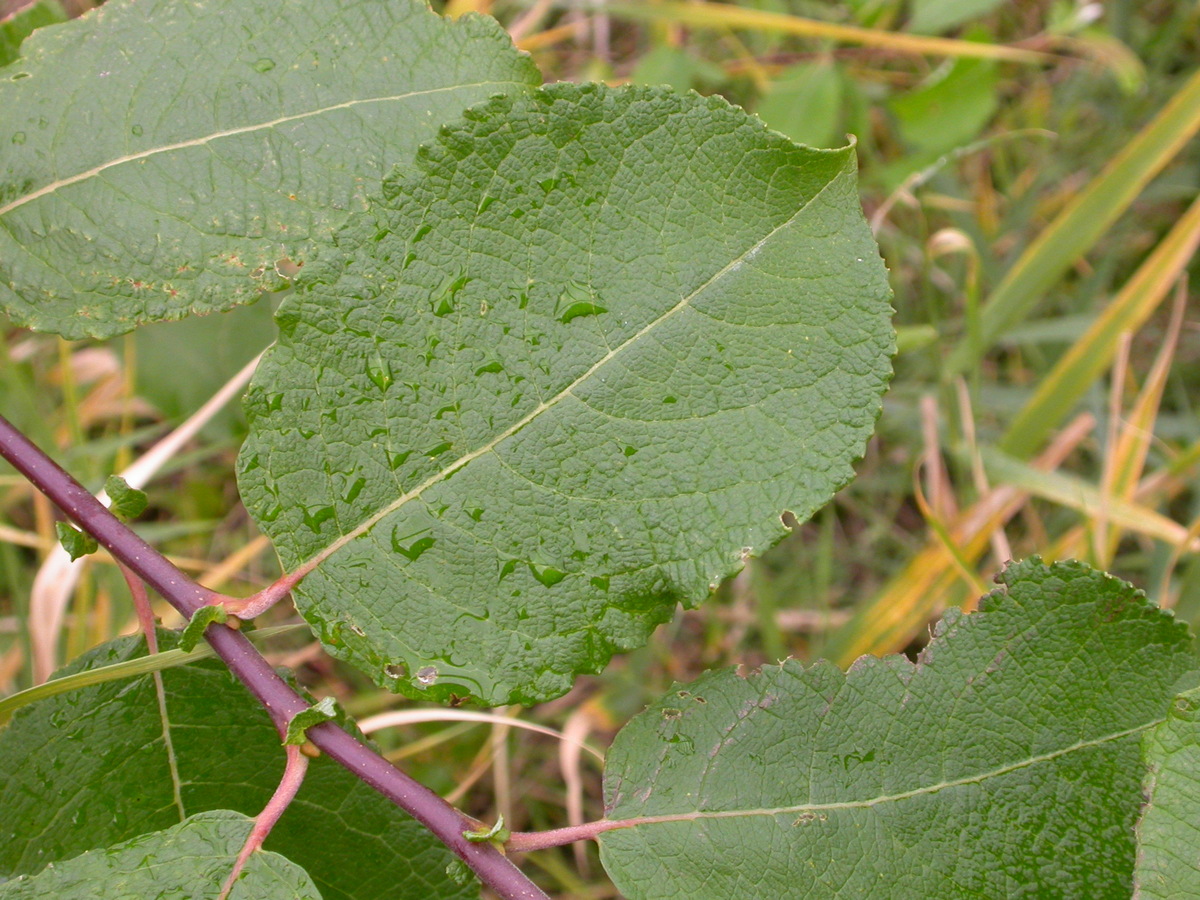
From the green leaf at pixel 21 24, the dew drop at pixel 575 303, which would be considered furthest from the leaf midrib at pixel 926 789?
the green leaf at pixel 21 24

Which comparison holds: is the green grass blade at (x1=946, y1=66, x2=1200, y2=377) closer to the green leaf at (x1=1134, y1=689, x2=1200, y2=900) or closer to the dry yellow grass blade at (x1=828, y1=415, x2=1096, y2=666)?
the dry yellow grass blade at (x1=828, y1=415, x2=1096, y2=666)

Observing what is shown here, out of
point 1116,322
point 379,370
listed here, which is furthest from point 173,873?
point 1116,322

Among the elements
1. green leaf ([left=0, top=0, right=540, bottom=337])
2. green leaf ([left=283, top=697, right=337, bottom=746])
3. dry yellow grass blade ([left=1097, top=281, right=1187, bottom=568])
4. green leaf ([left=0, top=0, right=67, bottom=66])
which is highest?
green leaf ([left=0, top=0, right=67, bottom=66])

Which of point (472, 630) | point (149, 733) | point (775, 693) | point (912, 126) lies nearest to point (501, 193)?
point (472, 630)

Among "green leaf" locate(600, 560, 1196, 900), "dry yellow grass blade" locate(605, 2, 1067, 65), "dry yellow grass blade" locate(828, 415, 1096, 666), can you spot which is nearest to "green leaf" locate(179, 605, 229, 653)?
"green leaf" locate(600, 560, 1196, 900)

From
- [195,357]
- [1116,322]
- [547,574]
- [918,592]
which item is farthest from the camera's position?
[195,357]

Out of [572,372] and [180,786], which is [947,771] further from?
[180,786]
